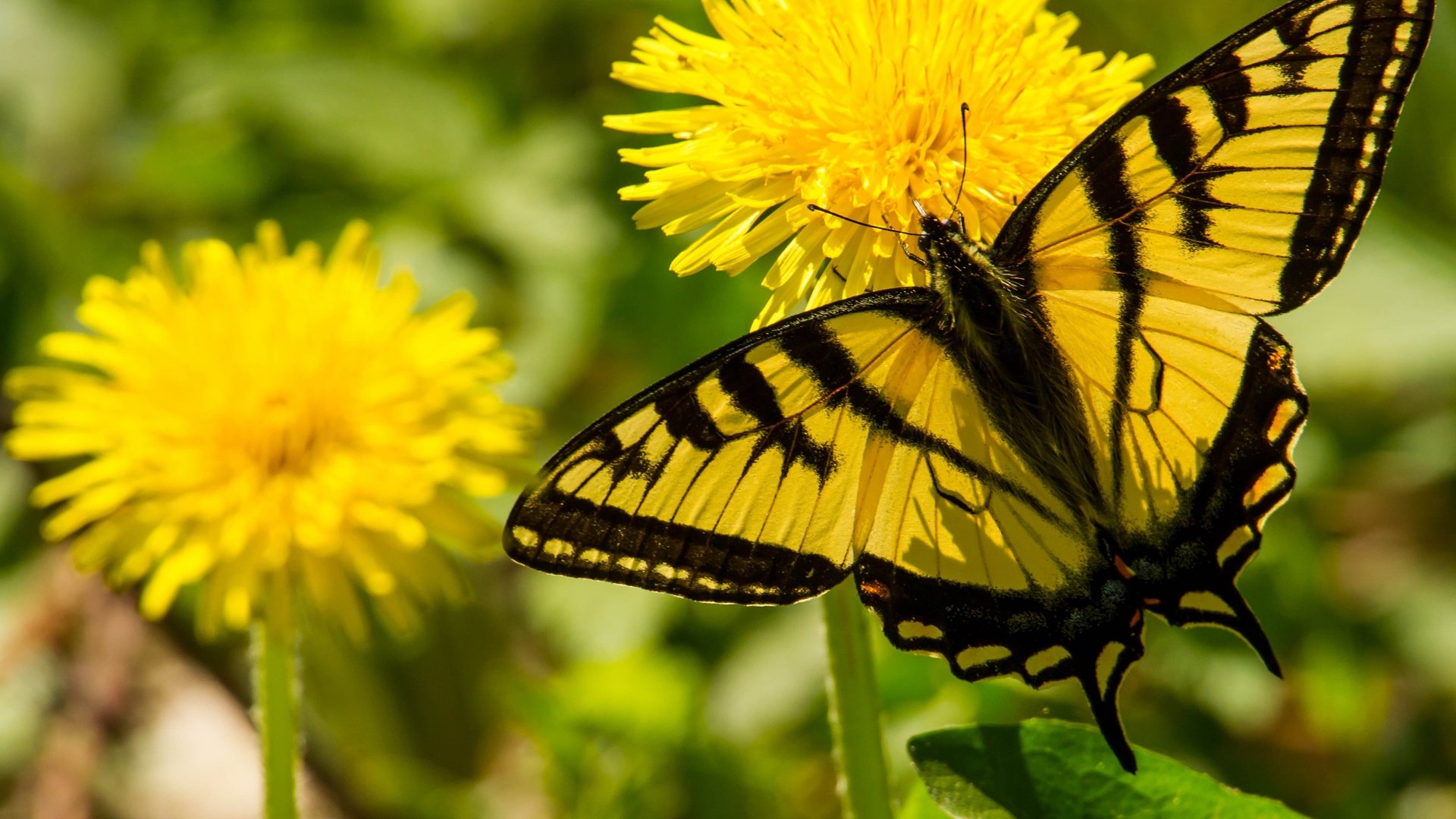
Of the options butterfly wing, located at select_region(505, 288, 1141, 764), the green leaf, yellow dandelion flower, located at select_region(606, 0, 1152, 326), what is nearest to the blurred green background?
butterfly wing, located at select_region(505, 288, 1141, 764)

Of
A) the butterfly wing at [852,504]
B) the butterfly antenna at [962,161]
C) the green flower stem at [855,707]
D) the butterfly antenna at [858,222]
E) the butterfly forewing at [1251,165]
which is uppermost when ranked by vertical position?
the butterfly antenna at [962,161]

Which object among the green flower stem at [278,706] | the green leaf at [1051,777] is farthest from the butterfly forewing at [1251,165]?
the green flower stem at [278,706]

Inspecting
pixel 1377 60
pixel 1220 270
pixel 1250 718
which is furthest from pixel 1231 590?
pixel 1250 718

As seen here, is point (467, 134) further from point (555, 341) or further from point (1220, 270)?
point (1220, 270)

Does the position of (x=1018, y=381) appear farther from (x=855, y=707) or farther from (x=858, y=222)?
(x=855, y=707)

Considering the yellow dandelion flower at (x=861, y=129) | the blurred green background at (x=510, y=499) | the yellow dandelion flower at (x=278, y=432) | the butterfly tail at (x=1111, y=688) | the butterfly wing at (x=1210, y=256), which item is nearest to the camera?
the butterfly tail at (x=1111, y=688)

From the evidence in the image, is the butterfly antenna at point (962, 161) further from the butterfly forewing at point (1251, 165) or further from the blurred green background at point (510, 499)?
the blurred green background at point (510, 499)

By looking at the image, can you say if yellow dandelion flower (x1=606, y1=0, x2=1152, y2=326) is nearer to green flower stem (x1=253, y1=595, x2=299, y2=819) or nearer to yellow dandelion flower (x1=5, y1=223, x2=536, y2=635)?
yellow dandelion flower (x1=5, y1=223, x2=536, y2=635)
